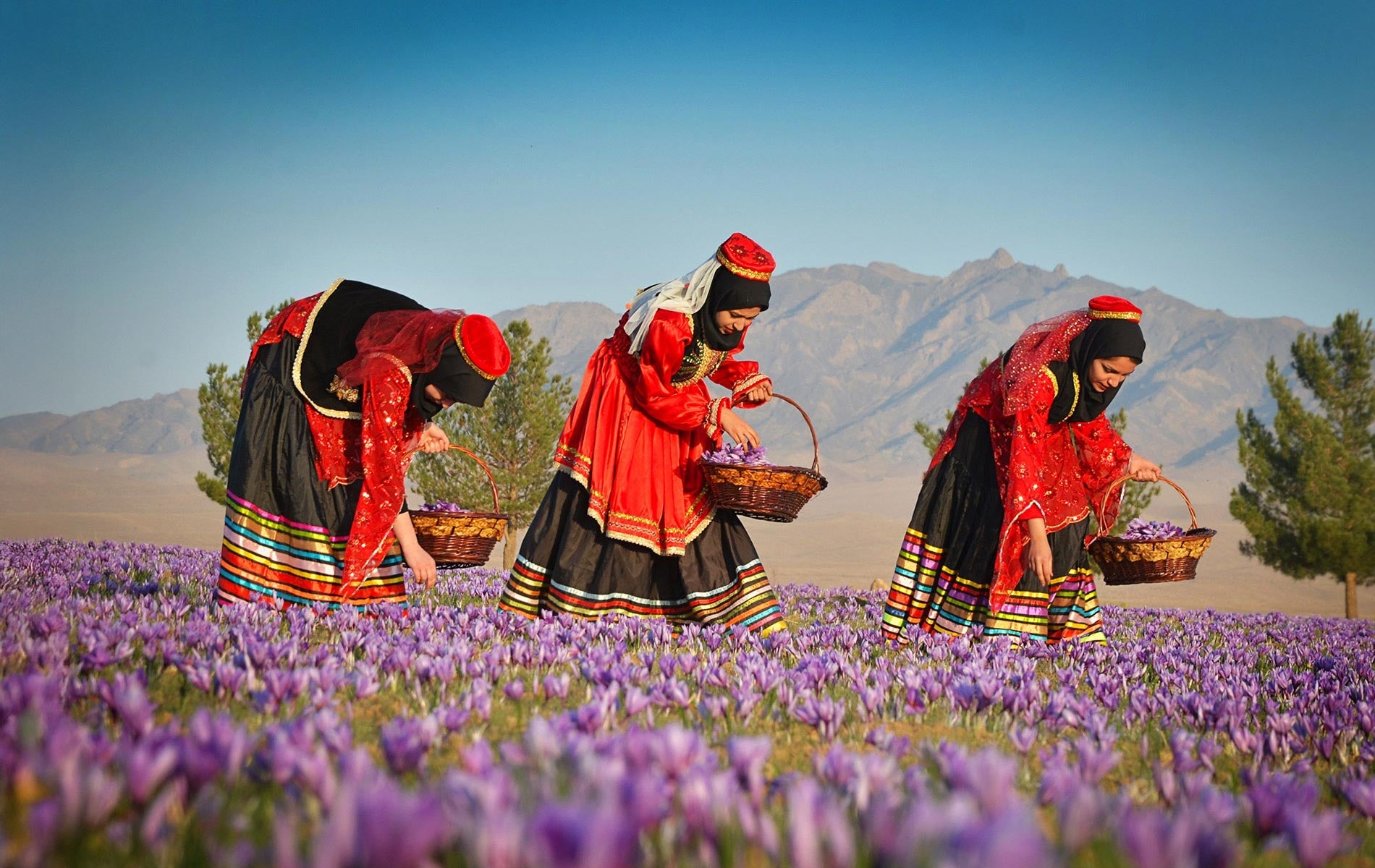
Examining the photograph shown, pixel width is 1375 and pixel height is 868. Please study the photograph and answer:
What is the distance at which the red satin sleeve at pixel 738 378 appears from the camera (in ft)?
25.0

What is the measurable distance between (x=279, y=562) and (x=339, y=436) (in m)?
0.93

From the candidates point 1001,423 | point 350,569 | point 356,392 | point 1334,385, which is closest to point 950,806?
point 350,569

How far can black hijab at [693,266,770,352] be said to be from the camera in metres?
6.88

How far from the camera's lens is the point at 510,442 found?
22.1m

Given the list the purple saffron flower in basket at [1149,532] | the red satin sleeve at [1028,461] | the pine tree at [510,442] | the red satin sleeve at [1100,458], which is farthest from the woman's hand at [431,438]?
the pine tree at [510,442]

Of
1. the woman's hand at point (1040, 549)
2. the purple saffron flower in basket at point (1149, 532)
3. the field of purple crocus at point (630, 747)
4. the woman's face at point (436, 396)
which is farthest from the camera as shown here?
the purple saffron flower in basket at point (1149, 532)

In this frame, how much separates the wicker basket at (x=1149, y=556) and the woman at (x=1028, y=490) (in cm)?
21

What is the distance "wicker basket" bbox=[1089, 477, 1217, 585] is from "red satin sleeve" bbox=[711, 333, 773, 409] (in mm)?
2938

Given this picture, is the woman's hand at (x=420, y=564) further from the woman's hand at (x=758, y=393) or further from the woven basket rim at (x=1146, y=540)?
the woven basket rim at (x=1146, y=540)

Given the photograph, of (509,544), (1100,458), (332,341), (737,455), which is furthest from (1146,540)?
(509,544)

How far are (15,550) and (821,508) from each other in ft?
369

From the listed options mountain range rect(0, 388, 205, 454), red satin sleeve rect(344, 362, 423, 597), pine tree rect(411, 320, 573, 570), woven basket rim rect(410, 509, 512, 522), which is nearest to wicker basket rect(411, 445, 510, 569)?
woven basket rim rect(410, 509, 512, 522)

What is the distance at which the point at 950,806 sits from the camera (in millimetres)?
1574

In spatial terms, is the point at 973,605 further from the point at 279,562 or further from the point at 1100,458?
the point at 279,562
